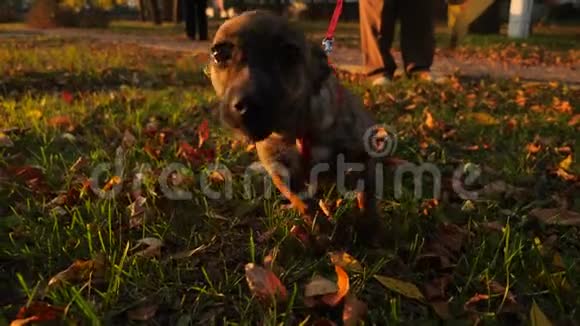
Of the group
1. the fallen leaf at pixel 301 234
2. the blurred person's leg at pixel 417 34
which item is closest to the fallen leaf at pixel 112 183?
the fallen leaf at pixel 301 234

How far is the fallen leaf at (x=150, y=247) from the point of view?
2286mm

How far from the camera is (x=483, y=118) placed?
4.57 metres

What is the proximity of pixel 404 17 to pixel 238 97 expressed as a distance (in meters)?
5.02

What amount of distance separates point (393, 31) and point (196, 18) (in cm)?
855

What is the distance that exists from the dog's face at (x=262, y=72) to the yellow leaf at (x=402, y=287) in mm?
712

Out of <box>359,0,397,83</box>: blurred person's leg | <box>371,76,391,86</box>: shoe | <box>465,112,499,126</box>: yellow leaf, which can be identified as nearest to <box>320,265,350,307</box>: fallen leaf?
<box>465,112,499,126</box>: yellow leaf

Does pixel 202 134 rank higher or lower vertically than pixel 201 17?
lower

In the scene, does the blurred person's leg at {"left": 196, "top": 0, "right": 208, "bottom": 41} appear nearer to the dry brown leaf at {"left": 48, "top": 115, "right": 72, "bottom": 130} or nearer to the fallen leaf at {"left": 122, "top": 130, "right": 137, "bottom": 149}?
the dry brown leaf at {"left": 48, "top": 115, "right": 72, "bottom": 130}

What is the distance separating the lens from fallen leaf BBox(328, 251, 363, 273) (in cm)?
216

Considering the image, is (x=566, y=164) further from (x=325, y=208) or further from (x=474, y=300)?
(x=474, y=300)

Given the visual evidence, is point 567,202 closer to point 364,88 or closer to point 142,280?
point 142,280

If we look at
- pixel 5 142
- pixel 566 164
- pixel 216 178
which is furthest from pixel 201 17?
pixel 566 164

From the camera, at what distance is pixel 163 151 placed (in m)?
3.70

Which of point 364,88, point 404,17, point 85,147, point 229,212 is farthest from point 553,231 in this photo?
point 404,17
